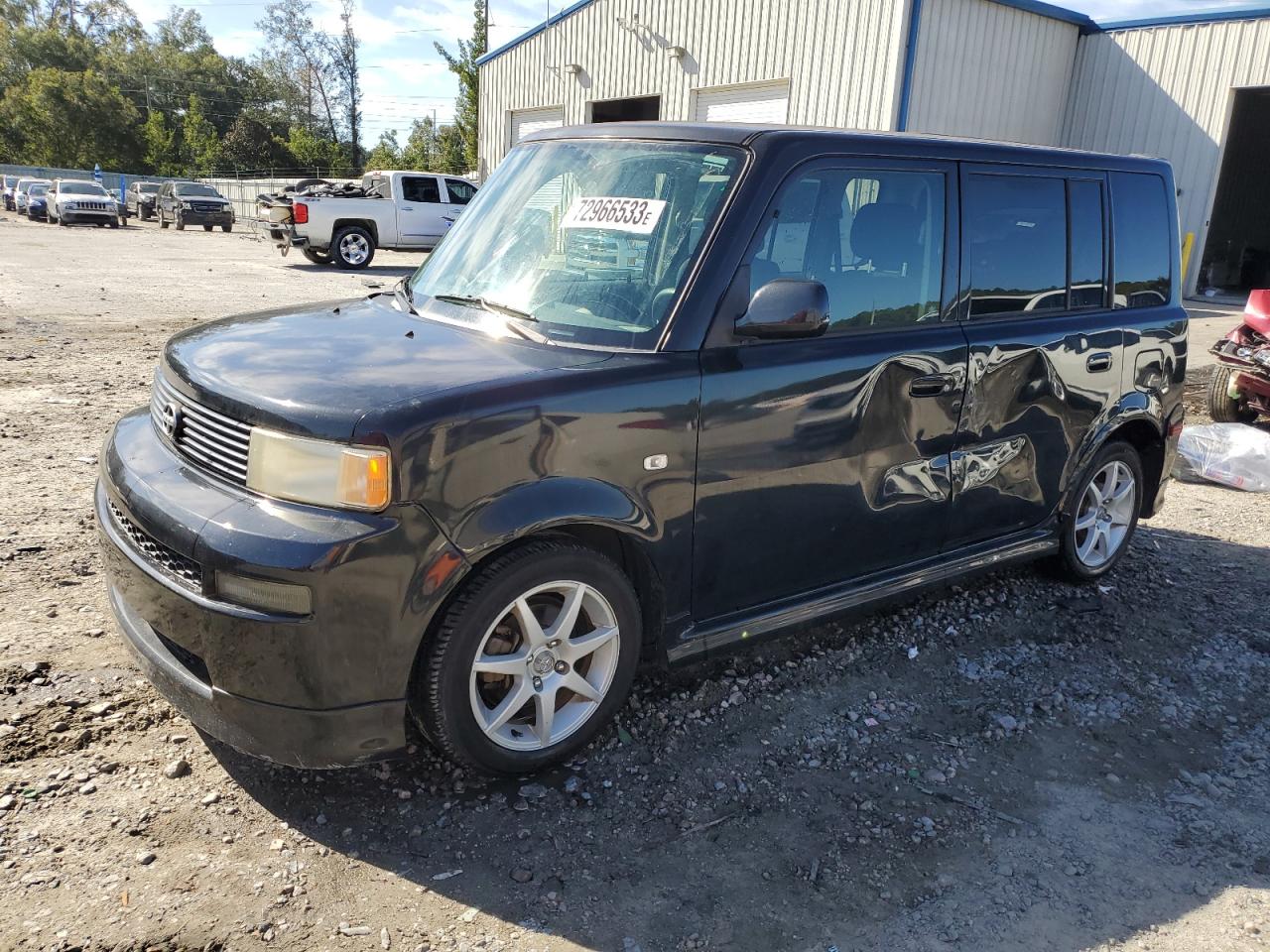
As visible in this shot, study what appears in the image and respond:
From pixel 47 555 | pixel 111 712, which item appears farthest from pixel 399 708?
pixel 47 555

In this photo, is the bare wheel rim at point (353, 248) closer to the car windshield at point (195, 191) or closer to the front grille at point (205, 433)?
the front grille at point (205, 433)

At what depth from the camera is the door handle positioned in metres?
3.61

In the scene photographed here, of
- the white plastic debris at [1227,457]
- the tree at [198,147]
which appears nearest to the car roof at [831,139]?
the white plastic debris at [1227,457]

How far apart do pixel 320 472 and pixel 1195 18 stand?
67.1ft

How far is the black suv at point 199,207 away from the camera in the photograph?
115ft

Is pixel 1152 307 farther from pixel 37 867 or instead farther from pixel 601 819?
pixel 37 867

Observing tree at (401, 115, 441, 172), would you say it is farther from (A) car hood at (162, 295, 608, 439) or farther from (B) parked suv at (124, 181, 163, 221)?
(A) car hood at (162, 295, 608, 439)

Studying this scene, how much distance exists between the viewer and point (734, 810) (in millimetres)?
2957

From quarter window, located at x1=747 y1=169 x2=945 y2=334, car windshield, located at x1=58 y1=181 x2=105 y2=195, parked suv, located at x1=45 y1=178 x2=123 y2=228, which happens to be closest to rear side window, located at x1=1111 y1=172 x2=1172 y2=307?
quarter window, located at x1=747 y1=169 x2=945 y2=334

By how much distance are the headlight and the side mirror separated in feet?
4.18

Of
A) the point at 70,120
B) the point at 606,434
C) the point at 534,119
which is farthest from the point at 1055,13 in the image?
the point at 70,120

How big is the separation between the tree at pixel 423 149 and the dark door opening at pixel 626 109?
3599cm

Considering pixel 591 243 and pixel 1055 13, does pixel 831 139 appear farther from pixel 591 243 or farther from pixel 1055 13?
pixel 1055 13

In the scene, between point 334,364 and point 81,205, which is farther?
point 81,205
